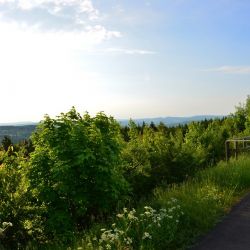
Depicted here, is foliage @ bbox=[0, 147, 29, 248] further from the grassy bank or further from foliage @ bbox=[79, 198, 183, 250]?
foliage @ bbox=[79, 198, 183, 250]

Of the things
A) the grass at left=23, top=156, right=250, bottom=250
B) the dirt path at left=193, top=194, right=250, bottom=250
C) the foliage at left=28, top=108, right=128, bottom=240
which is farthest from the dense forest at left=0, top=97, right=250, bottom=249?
the dirt path at left=193, top=194, right=250, bottom=250

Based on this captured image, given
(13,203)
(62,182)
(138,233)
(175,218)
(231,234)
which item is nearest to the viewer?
(138,233)

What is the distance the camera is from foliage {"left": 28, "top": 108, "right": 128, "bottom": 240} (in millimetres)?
9773

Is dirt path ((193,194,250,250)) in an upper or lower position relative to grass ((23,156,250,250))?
lower

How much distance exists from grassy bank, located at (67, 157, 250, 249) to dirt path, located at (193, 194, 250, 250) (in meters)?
0.18

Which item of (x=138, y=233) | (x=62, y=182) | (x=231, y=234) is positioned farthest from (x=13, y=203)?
(x=231, y=234)

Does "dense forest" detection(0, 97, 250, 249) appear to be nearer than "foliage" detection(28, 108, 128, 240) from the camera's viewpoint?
Yes

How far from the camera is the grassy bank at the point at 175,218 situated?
6.80 metres

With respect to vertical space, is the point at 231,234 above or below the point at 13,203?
below

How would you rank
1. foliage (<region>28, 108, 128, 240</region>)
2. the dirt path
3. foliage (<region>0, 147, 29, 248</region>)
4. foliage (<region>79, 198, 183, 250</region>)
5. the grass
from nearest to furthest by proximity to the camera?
foliage (<region>79, 198, 183, 250</region>), the grass, the dirt path, foliage (<region>0, 147, 29, 248</region>), foliage (<region>28, 108, 128, 240</region>)

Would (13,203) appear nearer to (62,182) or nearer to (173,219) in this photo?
(62,182)

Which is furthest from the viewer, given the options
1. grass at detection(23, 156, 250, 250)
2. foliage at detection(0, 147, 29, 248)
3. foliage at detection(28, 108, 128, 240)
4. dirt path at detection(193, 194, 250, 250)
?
foliage at detection(28, 108, 128, 240)

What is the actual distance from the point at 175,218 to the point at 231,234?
102 centimetres

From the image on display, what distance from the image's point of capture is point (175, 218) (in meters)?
7.84
